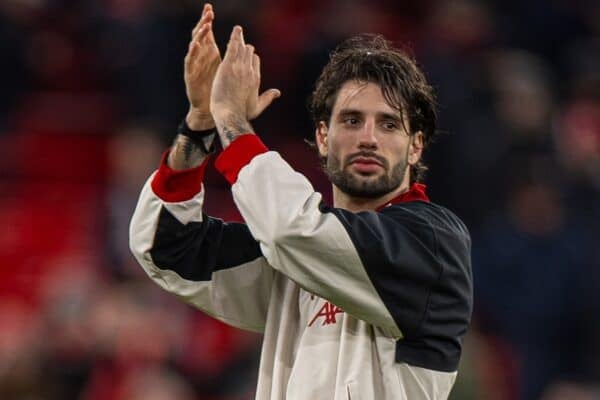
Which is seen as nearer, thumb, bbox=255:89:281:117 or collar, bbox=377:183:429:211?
thumb, bbox=255:89:281:117

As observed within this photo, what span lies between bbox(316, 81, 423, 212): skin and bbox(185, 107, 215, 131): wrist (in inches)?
12.6

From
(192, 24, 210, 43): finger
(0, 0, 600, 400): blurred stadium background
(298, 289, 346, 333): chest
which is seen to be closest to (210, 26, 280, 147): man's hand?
(192, 24, 210, 43): finger

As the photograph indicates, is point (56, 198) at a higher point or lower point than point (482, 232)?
lower

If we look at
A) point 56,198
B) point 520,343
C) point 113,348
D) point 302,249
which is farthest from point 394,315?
point 56,198

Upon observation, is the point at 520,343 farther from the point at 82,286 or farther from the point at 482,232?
the point at 82,286

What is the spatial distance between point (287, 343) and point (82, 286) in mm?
4067

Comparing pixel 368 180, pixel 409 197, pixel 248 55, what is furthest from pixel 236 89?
pixel 409 197

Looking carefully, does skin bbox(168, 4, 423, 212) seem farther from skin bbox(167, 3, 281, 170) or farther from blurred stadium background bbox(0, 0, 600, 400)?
blurred stadium background bbox(0, 0, 600, 400)

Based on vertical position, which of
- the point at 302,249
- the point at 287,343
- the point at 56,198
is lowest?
the point at 56,198

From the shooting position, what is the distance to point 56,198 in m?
9.10

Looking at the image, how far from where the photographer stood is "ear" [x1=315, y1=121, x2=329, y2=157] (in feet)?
13.0

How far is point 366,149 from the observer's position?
12.2 feet

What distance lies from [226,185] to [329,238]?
4977 millimetres

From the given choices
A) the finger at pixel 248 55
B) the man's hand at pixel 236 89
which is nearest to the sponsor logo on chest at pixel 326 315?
the man's hand at pixel 236 89
